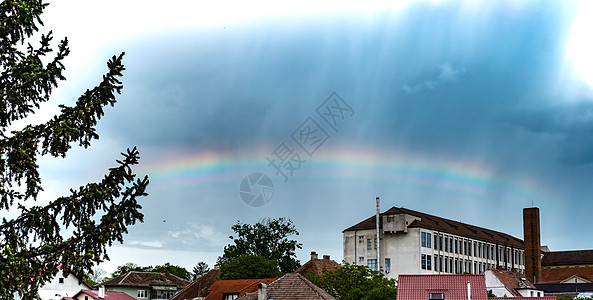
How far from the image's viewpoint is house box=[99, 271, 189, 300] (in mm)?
120812

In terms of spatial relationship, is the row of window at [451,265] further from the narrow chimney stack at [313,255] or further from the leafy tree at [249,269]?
the leafy tree at [249,269]

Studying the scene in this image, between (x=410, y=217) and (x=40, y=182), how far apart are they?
112 m

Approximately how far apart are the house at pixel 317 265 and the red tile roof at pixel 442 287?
44789 millimetres

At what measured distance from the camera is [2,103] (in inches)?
674

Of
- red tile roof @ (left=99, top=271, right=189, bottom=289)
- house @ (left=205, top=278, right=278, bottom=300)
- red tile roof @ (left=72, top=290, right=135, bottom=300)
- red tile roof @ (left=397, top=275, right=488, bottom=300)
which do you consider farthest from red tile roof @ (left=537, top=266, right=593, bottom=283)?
red tile roof @ (left=397, top=275, right=488, bottom=300)

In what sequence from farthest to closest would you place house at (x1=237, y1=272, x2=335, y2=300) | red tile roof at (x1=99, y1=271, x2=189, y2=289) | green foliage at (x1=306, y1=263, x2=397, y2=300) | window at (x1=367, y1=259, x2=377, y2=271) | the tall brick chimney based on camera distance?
the tall brick chimney → window at (x1=367, y1=259, x2=377, y2=271) → red tile roof at (x1=99, y1=271, x2=189, y2=289) → green foliage at (x1=306, y1=263, x2=397, y2=300) → house at (x1=237, y1=272, x2=335, y2=300)

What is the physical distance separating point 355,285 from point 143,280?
59580mm

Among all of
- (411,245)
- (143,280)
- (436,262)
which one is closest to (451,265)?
(436,262)

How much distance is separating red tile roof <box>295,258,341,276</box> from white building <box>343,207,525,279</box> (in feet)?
50.3

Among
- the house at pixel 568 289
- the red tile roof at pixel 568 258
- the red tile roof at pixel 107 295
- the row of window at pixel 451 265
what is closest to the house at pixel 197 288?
the red tile roof at pixel 107 295

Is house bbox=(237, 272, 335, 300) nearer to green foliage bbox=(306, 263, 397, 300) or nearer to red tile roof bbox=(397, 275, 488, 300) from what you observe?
red tile roof bbox=(397, 275, 488, 300)

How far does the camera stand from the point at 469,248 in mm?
139000

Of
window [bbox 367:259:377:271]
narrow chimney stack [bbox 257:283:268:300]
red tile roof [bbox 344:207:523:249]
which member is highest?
red tile roof [bbox 344:207:523:249]

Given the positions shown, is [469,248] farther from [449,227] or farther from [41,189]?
[41,189]
